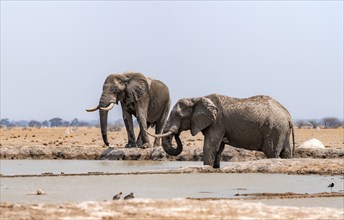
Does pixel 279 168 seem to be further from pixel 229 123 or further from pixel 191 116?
pixel 191 116

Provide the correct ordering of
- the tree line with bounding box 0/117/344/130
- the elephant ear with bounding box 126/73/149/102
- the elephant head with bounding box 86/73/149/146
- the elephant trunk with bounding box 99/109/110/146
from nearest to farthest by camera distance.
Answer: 1. the elephant trunk with bounding box 99/109/110/146
2. the elephant head with bounding box 86/73/149/146
3. the elephant ear with bounding box 126/73/149/102
4. the tree line with bounding box 0/117/344/130

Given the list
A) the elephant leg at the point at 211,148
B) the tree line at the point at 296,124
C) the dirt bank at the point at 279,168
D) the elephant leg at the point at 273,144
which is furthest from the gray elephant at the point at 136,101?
the tree line at the point at 296,124

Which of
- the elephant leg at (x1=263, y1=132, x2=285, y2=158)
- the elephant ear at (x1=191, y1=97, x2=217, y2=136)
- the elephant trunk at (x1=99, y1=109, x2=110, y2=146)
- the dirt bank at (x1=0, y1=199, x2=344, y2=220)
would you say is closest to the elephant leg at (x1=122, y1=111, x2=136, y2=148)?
the elephant trunk at (x1=99, y1=109, x2=110, y2=146)

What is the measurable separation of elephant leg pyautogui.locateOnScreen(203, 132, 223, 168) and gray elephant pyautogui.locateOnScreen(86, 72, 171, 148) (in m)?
6.61

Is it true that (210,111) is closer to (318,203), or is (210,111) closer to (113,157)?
(113,157)

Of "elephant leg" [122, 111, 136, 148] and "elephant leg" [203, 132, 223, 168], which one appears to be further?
"elephant leg" [122, 111, 136, 148]

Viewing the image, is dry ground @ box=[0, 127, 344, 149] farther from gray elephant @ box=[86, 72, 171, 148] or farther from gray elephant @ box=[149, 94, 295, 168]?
gray elephant @ box=[149, 94, 295, 168]

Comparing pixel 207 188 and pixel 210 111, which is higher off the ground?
pixel 210 111

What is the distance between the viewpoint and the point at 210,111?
79.1 feet

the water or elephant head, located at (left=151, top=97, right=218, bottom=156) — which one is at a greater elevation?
elephant head, located at (left=151, top=97, right=218, bottom=156)

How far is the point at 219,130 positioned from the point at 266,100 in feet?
5.54

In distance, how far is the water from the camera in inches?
649

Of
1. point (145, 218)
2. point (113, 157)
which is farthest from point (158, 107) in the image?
point (145, 218)

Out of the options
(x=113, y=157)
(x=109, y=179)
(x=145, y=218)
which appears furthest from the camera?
(x=113, y=157)
